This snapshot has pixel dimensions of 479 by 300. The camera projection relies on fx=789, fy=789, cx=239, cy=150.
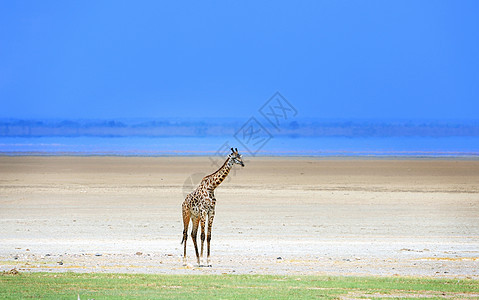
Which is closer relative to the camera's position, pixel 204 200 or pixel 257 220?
pixel 204 200

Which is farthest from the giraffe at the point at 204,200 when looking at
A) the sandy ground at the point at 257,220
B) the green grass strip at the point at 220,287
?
the green grass strip at the point at 220,287

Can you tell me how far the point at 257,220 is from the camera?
2381cm

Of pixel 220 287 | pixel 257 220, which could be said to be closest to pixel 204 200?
pixel 220 287

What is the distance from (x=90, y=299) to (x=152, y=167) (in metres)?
34.1

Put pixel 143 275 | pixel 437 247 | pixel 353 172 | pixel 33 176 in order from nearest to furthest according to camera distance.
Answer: pixel 143 275, pixel 437 247, pixel 33 176, pixel 353 172

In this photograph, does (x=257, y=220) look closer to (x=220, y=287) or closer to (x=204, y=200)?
(x=204, y=200)

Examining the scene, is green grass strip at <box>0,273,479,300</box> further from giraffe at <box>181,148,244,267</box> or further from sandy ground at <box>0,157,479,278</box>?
giraffe at <box>181,148,244,267</box>

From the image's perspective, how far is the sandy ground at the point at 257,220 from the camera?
52.2ft

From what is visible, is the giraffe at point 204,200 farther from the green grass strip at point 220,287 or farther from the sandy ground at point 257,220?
the green grass strip at point 220,287

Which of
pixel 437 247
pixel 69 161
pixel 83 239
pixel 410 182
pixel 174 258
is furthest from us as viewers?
pixel 69 161

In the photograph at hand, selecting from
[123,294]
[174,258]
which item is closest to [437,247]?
[174,258]

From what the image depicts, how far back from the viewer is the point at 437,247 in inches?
735

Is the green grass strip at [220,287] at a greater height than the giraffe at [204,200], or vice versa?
the giraffe at [204,200]

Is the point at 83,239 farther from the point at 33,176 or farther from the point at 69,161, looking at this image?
the point at 69,161
